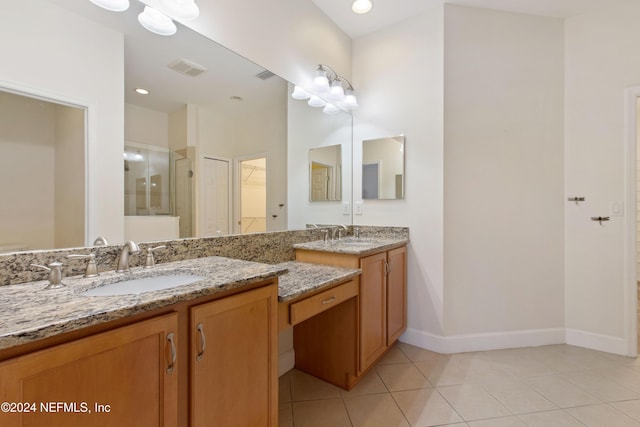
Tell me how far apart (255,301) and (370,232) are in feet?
5.35

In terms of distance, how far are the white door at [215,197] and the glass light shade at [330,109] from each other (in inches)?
45.0

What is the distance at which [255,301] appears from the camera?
1026 mm

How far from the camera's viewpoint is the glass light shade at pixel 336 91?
2297mm

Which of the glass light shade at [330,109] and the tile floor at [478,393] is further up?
the glass light shade at [330,109]

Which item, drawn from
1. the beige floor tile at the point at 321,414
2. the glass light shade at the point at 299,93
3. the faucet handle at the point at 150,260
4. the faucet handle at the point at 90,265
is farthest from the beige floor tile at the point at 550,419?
the glass light shade at the point at 299,93

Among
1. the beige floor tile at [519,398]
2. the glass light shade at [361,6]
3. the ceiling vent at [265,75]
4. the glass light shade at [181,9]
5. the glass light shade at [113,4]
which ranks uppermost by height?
the glass light shade at [361,6]

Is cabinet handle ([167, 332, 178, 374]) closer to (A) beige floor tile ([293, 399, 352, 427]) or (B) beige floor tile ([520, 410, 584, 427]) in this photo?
(A) beige floor tile ([293, 399, 352, 427])

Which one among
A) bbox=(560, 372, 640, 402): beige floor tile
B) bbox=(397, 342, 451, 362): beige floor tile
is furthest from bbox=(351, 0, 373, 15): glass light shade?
bbox=(560, 372, 640, 402): beige floor tile

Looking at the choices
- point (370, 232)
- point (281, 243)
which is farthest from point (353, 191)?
point (281, 243)

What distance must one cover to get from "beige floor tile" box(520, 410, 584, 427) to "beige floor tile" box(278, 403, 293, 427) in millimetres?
1238

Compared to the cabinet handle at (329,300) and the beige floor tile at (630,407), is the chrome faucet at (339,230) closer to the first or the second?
the cabinet handle at (329,300)

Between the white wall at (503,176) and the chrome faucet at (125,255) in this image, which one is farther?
the white wall at (503,176)

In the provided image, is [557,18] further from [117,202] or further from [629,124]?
[117,202]

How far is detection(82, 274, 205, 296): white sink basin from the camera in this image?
3.12ft
